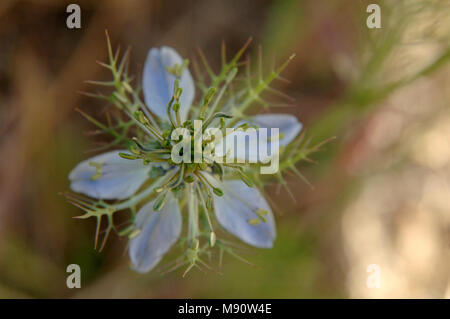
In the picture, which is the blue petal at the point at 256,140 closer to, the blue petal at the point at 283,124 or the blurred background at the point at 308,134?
the blue petal at the point at 283,124

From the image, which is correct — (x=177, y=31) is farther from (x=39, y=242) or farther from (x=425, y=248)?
(x=425, y=248)

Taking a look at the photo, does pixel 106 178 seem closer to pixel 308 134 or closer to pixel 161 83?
pixel 161 83

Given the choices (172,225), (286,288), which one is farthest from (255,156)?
(286,288)

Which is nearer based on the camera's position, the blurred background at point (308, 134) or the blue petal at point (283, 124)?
the blue petal at point (283, 124)

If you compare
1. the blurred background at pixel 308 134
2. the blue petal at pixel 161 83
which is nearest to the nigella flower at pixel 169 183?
the blue petal at pixel 161 83

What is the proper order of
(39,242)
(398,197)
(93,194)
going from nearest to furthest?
(93,194)
(39,242)
(398,197)

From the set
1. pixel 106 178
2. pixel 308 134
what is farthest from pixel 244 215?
pixel 308 134
